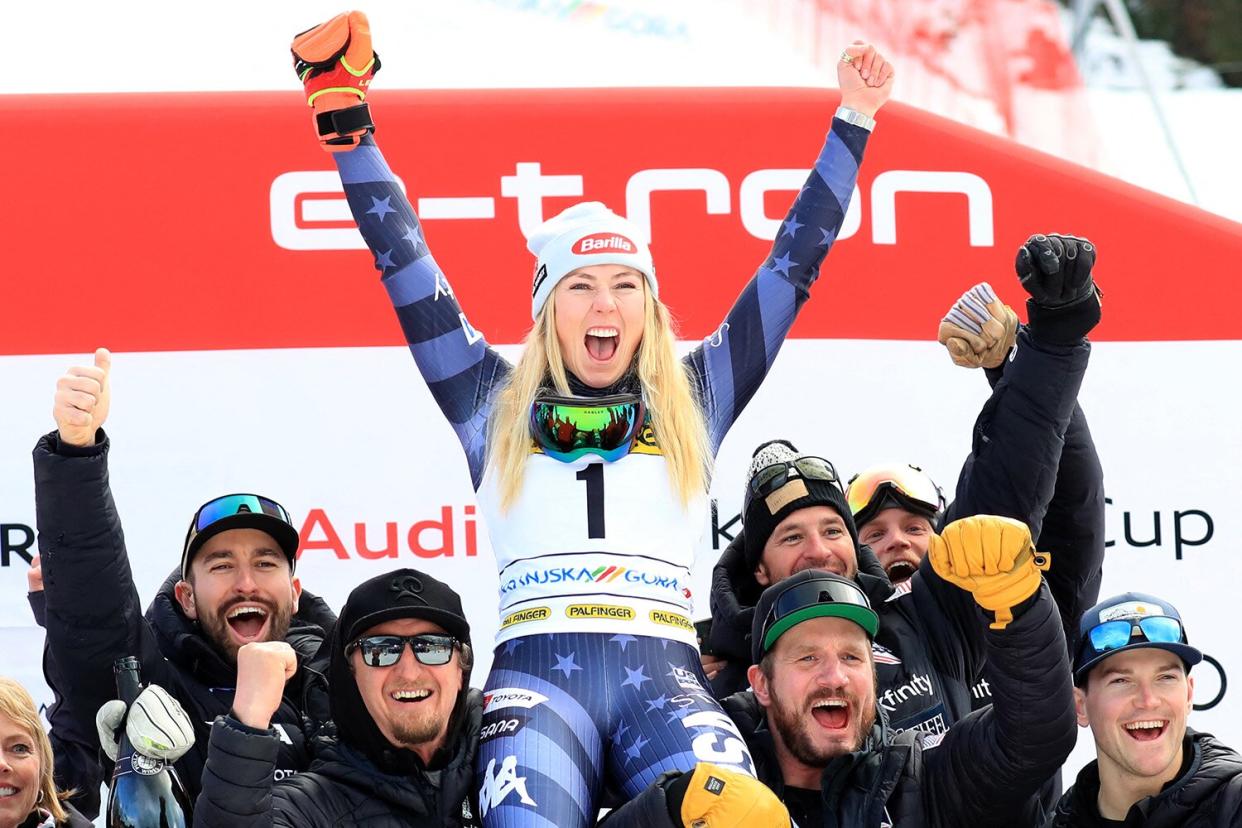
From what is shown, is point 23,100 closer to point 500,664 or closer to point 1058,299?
point 500,664

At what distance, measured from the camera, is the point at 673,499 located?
335 cm

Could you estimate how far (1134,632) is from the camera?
316 centimetres

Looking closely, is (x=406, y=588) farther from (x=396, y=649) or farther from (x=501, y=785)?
(x=501, y=785)

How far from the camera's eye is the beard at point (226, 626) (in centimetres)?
361

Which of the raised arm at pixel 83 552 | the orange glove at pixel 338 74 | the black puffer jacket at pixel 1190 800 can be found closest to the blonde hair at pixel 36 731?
the raised arm at pixel 83 552

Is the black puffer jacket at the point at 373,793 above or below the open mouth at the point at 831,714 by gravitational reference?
below

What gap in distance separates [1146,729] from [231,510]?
181 centimetres

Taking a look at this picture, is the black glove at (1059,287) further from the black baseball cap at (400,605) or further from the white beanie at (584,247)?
the black baseball cap at (400,605)

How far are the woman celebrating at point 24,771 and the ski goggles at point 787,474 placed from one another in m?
1.46

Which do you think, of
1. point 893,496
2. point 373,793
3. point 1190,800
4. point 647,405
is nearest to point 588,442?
point 647,405

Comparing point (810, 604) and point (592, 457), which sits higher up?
point (592, 457)

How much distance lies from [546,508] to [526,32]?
2246 millimetres

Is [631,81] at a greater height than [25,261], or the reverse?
[631,81]

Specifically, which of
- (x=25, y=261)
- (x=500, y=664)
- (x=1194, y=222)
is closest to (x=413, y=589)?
(x=500, y=664)
